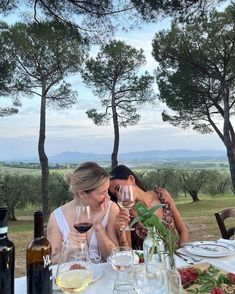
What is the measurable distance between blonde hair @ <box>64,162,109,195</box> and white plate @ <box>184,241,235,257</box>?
1.90 ft

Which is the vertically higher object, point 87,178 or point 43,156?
point 43,156

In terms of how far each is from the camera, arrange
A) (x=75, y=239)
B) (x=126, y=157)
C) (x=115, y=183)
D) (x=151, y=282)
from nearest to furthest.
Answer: (x=151, y=282)
(x=75, y=239)
(x=115, y=183)
(x=126, y=157)

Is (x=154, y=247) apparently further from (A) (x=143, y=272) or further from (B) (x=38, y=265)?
(B) (x=38, y=265)

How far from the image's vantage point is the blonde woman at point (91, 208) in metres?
1.69

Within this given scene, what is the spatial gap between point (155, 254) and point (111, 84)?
9.61 meters

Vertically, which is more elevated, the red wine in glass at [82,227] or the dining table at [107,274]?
the red wine in glass at [82,227]

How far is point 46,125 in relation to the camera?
8.83 meters

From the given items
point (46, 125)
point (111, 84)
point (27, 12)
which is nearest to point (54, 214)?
point (27, 12)

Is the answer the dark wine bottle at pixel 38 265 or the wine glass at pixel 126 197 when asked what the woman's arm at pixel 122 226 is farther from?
the dark wine bottle at pixel 38 265

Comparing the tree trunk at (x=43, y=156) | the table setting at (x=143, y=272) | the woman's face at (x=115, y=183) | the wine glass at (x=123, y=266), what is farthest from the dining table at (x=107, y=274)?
the tree trunk at (x=43, y=156)

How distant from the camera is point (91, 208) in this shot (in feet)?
6.05

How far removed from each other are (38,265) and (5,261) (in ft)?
0.35

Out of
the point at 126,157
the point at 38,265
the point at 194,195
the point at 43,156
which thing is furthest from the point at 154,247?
the point at 194,195

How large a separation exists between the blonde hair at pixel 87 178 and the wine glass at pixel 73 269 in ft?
2.28
